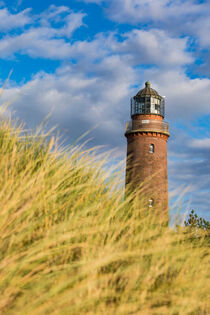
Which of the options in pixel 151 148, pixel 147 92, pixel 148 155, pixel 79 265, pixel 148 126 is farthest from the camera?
pixel 147 92

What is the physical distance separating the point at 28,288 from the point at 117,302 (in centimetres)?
70

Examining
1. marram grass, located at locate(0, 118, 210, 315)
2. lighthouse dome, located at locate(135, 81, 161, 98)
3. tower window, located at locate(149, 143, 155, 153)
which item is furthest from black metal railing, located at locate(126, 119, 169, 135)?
marram grass, located at locate(0, 118, 210, 315)

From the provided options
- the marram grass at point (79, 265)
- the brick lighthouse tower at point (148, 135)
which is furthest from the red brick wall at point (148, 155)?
the marram grass at point (79, 265)

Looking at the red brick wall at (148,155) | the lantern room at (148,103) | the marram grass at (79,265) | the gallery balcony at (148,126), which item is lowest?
the marram grass at (79,265)

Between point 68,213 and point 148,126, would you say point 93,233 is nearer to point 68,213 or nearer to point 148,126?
point 68,213

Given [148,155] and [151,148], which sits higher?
[151,148]

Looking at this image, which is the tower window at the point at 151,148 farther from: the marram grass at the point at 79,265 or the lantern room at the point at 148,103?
the marram grass at the point at 79,265

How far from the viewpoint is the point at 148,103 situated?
2603 cm

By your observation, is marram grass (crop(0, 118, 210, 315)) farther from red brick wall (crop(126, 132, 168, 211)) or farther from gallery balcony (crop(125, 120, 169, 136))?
gallery balcony (crop(125, 120, 169, 136))

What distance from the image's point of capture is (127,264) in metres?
3.38

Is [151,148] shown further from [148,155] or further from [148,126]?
[148,126]

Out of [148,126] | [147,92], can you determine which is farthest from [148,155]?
[147,92]

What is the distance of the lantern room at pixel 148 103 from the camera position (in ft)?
85.0

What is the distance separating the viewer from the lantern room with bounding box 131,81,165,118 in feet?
85.0
